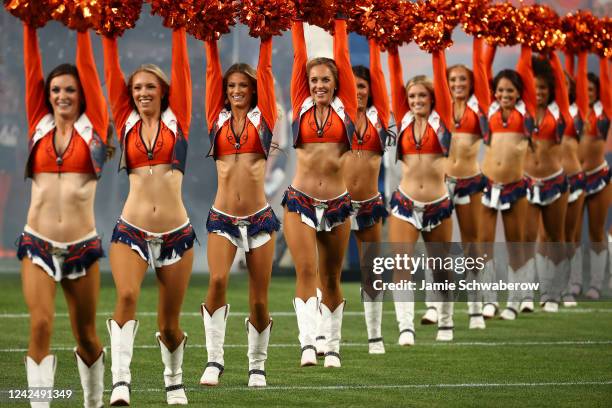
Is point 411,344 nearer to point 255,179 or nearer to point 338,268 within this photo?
point 338,268

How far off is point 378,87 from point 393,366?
6.76ft

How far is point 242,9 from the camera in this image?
24.8ft

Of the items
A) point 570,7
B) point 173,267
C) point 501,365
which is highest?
point 570,7

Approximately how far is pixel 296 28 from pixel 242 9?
621mm

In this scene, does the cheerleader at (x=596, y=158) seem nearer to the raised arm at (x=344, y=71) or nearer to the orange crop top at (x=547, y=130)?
the orange crop top at (x=547, y=130)

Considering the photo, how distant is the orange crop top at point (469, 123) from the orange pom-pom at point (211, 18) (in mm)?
3598

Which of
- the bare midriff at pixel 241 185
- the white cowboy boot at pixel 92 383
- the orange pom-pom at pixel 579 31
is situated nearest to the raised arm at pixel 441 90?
the bare midriff at pixel 241 185

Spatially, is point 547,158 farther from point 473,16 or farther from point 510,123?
point 473,16

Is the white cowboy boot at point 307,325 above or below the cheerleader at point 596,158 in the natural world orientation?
below

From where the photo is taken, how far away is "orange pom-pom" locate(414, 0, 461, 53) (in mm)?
9148

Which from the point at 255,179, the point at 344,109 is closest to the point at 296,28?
the point at 344,109

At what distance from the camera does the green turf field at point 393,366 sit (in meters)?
7.06

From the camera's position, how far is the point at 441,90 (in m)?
9.42

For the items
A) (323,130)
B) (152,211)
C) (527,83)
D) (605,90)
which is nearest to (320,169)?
(323,130)
